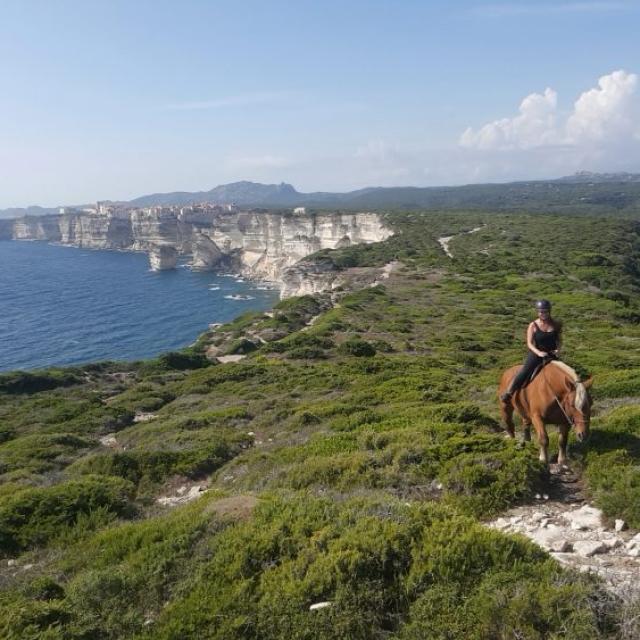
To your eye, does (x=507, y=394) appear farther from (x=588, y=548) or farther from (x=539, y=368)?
(x=588, y=548)

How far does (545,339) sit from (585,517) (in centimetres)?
290

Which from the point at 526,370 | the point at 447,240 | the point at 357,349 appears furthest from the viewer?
the point at 447,240

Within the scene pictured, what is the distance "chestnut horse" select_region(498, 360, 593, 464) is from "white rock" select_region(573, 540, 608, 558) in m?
1.79

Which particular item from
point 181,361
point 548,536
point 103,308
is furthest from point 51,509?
point 103,308

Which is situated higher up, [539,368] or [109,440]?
[539,368]

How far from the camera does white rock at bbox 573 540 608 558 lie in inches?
227

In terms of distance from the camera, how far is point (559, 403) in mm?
7883

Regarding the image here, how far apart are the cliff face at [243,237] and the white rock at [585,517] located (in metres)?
70.1

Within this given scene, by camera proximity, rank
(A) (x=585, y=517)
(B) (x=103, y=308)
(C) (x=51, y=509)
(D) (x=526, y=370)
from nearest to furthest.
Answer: (A) (x=585, y=517) → (D) (x=526, y=370) → (C) (x=51, y=509) → (B) (x=103, y=308)

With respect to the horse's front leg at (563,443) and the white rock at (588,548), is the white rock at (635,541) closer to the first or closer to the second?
the white rock at (588,548)

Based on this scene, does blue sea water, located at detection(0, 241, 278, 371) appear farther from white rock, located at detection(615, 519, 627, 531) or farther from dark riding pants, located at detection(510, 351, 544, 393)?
white rock, located at detection(615, 519, 627, 531)

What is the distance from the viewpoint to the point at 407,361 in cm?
2561

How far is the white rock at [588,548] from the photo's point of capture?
5.76m

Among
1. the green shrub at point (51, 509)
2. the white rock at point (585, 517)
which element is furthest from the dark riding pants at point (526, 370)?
the green shrub at point (51, 509)
